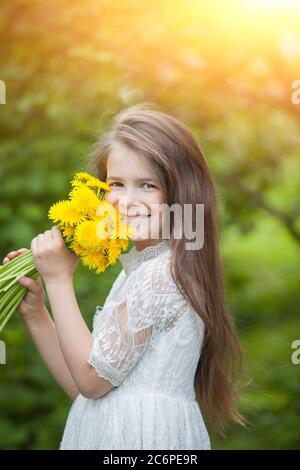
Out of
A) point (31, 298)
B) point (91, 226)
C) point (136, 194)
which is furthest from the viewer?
point (31, 298)

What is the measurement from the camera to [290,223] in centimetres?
336

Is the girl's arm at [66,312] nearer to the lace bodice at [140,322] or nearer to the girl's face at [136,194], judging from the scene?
the lace bodice at [140,322]

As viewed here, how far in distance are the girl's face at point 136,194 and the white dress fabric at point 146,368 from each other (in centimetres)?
7

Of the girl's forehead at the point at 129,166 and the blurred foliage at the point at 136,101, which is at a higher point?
the blurred foliage at the point at 136,101

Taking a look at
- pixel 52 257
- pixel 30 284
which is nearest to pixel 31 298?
pixel 30 284

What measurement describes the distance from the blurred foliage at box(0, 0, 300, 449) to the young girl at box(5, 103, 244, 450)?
0.91m

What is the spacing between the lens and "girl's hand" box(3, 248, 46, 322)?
1661mm

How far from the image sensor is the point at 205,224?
1655 mm

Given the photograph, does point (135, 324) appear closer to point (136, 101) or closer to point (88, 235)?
point (88, 235)

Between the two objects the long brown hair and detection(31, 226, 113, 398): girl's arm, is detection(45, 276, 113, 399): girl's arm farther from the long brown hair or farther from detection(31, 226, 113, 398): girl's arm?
the long brown hair

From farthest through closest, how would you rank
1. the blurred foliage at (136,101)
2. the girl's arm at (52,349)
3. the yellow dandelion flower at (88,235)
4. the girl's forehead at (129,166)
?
the blurred foliage at (136,101) → the girl's arm at (52,349) → the girl's forehead at (129,166) → the yellow dandelion flower at (88,235)

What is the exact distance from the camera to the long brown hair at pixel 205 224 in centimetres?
158

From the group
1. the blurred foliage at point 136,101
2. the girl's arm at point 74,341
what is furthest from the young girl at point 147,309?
the blurred foliage at point 136,101

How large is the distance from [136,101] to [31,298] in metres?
1.33
